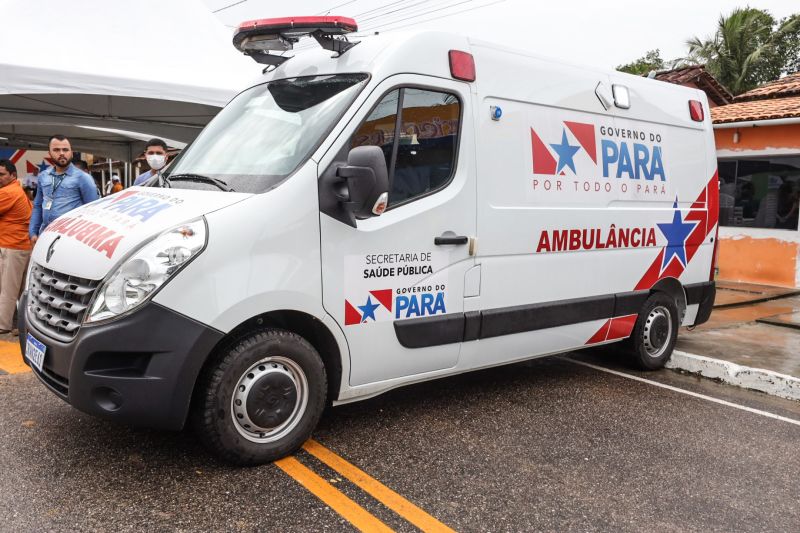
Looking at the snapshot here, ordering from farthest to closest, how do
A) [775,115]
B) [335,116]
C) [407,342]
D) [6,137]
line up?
[6,137]
[775,115]
[407,342]
[335,116]

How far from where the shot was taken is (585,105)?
15.8 feet

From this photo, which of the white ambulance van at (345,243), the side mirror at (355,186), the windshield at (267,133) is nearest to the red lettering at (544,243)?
the white ambulance van at (345,243)

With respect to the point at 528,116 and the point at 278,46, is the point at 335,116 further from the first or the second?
the point at 528,116

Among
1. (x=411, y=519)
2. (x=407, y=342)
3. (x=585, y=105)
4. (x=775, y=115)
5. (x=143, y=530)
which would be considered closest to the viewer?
(x=143, y=530)

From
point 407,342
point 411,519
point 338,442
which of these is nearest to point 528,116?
point 407,342

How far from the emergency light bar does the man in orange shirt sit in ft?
11.4

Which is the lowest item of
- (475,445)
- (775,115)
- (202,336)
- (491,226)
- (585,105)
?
(475,445)

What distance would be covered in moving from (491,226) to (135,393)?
2291mm

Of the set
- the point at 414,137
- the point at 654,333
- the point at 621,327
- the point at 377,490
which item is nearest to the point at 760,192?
the point at 654,333

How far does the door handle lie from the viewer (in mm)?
3873

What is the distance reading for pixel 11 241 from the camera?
641cm

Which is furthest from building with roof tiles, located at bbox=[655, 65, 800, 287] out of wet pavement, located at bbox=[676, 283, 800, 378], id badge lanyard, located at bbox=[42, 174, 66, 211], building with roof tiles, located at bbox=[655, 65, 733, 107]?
id badge lanyard, located at bbox=[42, 174, 66, 211]

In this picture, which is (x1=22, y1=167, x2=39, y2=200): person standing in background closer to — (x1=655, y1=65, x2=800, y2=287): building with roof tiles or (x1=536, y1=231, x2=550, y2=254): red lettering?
(x1=536, y1=231, x2=550, y2=254): red lettering

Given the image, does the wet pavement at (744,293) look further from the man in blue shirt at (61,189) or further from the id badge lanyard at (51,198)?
the id badge lanyard at (51,198)
